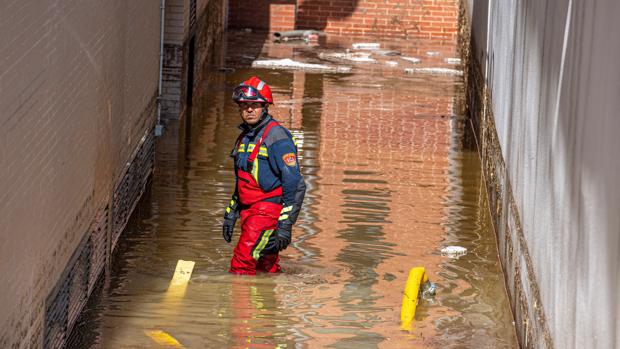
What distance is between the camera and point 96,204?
9.57 metres

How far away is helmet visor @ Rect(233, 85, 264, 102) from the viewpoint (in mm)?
Result: 9477

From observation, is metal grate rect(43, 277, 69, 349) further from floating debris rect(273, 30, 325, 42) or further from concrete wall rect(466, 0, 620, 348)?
floating debris rect(273, 30, 325, 42)

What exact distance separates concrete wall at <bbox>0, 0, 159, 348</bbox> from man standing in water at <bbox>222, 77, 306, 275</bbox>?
104 cm

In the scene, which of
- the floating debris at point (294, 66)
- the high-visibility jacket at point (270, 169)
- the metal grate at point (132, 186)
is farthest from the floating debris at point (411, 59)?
the high-visibility jacket at point (270, 169)

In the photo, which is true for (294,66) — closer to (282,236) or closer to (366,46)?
(366,46)

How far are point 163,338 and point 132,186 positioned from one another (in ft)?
11.4

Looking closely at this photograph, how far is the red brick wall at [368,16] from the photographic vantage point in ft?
91.1

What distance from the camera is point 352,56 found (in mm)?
24234

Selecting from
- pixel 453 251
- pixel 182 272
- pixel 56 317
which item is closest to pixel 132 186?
pixel 182 272

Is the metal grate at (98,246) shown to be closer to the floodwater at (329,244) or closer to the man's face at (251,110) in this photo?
the floodwater at (329,244)

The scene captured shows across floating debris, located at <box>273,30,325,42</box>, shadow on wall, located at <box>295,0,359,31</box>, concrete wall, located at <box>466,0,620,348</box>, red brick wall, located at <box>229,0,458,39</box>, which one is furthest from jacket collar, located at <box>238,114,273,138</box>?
shadow on wall, located at <box>295,0,359,31</box>

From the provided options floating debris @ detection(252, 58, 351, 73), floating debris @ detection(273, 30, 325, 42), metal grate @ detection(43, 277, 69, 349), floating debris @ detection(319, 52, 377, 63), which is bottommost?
metal grate @ detection(43, 277, 69, 349)

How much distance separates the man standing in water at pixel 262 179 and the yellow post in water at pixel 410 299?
3.06 ft

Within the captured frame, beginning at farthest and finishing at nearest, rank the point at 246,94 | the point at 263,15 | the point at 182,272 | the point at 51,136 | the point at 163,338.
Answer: the point at 263,15 < the point at 182,272 < the point at 246,94 < the point at 163,338 < the point at 51,136
